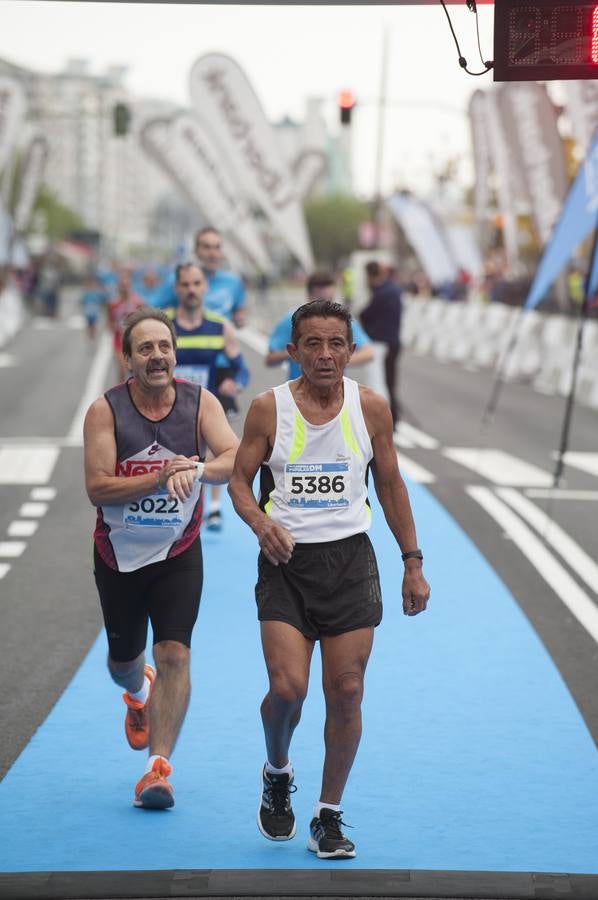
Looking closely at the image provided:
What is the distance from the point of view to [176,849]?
5.62 m

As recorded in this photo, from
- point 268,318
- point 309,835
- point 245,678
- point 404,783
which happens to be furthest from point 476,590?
point 268,318

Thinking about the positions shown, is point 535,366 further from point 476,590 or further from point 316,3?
point 316,3

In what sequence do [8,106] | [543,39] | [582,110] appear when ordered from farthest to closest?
1. [8,106]
2. [582,110]
3. [543,39]

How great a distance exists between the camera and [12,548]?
12.3m

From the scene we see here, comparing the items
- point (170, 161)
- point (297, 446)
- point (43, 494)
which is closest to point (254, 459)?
point (297, 446)

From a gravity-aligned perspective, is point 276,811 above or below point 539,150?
below

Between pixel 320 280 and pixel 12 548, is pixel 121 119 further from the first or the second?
pixel 320 280

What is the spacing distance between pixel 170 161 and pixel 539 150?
12.2 meters

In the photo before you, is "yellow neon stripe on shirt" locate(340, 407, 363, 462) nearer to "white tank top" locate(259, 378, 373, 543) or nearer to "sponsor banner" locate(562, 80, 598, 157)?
"white tank top" locate(259, 378, 373, 543)

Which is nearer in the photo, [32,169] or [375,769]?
[375,769]

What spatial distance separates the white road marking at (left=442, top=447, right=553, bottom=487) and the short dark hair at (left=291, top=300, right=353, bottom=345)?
10.2 meters

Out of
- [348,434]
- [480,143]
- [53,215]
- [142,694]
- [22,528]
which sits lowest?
[53,215]

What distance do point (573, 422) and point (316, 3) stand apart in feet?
50.6

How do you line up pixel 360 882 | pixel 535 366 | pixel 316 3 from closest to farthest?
pixel 360 882
pixel 316 3
pixel 535 366
